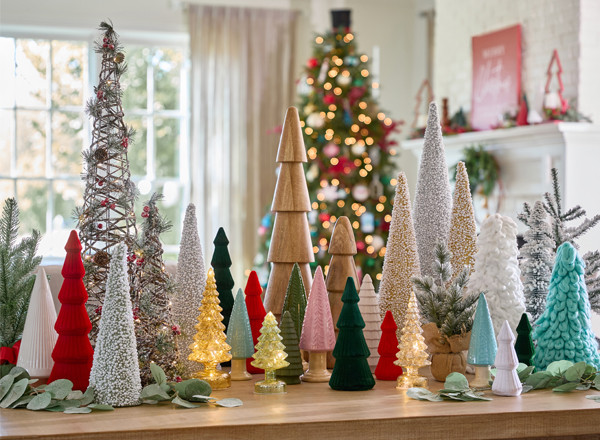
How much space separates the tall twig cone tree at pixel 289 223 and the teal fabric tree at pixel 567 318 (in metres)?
0.43

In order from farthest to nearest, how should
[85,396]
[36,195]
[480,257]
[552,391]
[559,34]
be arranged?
[36,195], [559,34], [480,257], [552,391], [85,396]

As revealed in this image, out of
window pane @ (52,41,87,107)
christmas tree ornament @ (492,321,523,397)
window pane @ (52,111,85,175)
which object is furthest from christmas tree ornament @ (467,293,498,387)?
window pane @ (52,41,87,107)

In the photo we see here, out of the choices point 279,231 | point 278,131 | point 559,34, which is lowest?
point 279,231

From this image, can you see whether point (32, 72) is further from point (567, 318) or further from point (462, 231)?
point (567, 318)

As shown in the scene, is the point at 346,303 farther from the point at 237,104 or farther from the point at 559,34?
the point at 237,104

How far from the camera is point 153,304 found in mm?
1188

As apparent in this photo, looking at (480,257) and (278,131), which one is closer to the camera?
(480,257)

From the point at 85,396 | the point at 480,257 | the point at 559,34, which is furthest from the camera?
the point at 559,34

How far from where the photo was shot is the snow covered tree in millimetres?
1412

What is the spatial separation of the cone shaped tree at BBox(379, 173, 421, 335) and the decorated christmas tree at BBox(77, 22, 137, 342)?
A: 0.48 meters

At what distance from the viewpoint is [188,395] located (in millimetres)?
1118

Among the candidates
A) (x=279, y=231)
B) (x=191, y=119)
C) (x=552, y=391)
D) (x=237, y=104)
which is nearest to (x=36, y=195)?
(x=191, y=119)

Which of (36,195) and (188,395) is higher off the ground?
(36,195)

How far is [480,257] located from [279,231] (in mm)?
369
